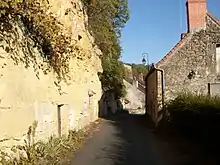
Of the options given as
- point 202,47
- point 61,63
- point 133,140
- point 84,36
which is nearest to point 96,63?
point 84,36

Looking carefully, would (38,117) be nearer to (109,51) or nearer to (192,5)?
(192,5)

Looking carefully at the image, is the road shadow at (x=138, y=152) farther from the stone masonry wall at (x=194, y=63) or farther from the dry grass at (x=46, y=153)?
the stone masonry wall at (x=194, y=63)

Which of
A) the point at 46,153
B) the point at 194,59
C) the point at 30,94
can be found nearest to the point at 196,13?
the point at 194,59

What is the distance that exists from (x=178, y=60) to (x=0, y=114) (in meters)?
16.3

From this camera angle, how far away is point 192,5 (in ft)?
76.8

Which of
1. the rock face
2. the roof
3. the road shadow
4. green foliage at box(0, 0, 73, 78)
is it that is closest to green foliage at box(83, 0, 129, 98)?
the roof

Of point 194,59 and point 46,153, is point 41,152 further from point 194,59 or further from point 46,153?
point 194,59

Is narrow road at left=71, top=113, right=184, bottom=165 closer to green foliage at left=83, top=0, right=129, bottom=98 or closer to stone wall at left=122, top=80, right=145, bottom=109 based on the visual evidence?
green foliage at left=83, top=0, right=129, bottom=98

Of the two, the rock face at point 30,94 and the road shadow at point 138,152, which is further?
the road shadow at point 138,152

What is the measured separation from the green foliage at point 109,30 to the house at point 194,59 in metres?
9.84

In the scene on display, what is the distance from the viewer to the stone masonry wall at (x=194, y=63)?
2320 centimetres

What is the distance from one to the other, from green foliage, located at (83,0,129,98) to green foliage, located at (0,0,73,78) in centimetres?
1748

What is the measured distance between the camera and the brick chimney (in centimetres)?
2322

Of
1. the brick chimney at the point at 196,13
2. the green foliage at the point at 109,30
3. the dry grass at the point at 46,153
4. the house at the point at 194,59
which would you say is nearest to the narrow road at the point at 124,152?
the dry grass at the point at 46,153
